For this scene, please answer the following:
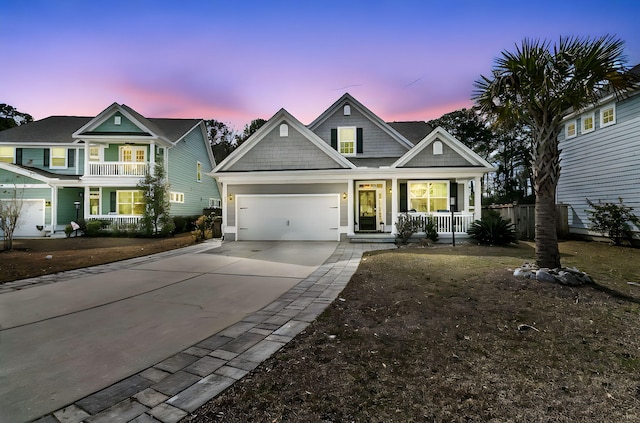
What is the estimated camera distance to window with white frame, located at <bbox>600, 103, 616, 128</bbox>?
11.2 meters

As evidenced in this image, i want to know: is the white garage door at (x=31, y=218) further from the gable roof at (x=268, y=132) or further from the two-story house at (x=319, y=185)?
the two-story house at (x=319, y=185)

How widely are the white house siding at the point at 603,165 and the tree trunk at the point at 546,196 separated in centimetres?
787

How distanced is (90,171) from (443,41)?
2007 cm

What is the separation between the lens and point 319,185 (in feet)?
42.5

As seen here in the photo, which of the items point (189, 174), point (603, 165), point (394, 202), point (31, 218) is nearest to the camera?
point (603, 165)

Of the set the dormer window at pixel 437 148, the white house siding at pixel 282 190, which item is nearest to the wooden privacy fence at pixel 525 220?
the dormer window at pixel 437 148

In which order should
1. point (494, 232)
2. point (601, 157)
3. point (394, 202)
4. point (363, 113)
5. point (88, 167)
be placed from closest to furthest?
point (494, 232) → point (601, 157) → point (394, 202) → point (363, 113) → point (88, 167)

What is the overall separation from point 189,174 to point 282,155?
11.0 m

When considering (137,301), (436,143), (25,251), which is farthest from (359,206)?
(25,251)

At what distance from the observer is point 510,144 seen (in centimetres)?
2945

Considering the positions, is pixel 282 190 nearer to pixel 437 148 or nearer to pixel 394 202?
pixel 394 202

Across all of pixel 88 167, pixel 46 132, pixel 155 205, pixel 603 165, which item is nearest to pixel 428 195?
pixel 603 165

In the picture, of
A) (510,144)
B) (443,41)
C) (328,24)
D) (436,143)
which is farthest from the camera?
(510,144)

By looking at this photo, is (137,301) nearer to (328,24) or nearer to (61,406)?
(61,406)
